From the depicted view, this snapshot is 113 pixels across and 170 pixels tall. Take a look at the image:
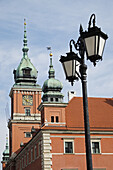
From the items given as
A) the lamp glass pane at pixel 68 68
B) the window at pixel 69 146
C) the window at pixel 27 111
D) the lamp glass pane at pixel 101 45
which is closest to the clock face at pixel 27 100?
the window at pixel 27 111

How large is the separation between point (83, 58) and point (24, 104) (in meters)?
48.8

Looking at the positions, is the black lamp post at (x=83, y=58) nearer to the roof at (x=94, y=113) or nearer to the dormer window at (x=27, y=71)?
the roof at (x=94, y=113)

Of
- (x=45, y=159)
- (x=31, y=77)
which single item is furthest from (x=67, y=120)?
(x=31, y=77)

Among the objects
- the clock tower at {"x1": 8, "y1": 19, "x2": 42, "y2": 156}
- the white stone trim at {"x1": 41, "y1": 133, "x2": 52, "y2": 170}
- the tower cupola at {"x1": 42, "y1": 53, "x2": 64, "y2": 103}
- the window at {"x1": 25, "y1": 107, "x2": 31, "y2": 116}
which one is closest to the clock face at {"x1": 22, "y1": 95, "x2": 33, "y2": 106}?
the clock tower at {"x1": 8, "y1": 19, "x2": 42, "y2": 156}

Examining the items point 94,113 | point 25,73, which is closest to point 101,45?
point 94,113

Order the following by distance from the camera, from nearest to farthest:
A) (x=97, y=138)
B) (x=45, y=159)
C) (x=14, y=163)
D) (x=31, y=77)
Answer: (x=45, y=159)
(x=97, y=138)
(x=14, y=163)
(x=31, y=77)

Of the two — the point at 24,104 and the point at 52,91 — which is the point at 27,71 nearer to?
the point at 24,104

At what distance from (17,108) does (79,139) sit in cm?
2330

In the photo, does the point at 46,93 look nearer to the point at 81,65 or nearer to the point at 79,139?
the point at 79,139

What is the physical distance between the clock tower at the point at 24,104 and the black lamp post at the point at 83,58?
46.1m

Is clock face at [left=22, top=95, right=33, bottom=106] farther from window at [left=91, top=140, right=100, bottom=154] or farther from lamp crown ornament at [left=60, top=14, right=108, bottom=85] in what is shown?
lamp crown ornament at [left=60, top=14, right=108, bottom=85]

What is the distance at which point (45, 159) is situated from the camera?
3197cm

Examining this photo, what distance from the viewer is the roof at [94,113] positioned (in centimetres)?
3503

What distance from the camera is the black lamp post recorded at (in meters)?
7.19
